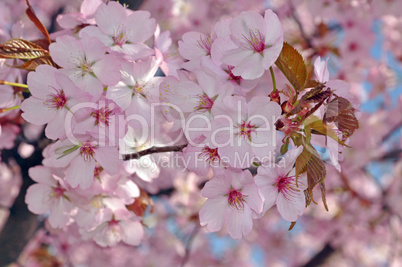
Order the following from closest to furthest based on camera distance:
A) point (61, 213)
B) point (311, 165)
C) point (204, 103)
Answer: point (311, 165)
point (204, 103)
point (61, 213)

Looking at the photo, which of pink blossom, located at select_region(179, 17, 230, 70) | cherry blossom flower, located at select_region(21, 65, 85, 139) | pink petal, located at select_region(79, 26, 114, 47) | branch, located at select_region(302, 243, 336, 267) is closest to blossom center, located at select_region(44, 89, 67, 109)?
cherry blossom flower, located at select_region(21, 65, 85, 139)

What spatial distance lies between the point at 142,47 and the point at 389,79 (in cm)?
387

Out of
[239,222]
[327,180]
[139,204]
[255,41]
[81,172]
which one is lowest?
[327,180]

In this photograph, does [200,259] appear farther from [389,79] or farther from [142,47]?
[142,47]

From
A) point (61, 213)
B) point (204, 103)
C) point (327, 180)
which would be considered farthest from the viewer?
point (327, 180)

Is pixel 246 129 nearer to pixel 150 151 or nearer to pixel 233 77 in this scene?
pixel 233 77

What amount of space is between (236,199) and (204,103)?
0.97 feet

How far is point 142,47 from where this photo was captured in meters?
1.12

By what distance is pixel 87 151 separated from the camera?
1111mm

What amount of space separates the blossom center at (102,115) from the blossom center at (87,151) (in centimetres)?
11

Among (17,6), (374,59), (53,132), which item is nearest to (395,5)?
(374,59)

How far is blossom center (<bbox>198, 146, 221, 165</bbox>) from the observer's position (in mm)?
1021

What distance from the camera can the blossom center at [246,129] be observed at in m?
0.94

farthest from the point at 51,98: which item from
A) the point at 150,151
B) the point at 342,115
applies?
the point at 342,115
